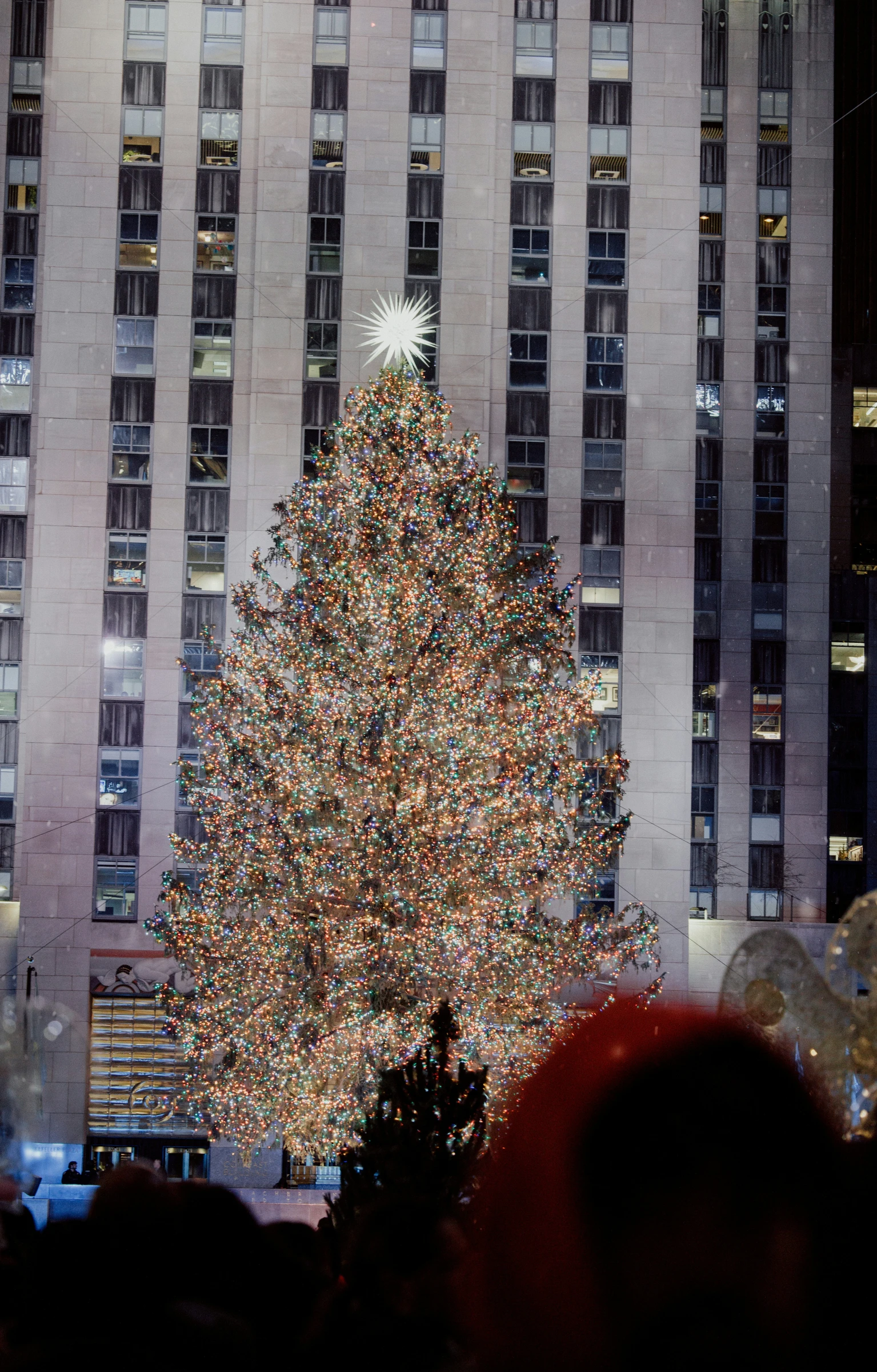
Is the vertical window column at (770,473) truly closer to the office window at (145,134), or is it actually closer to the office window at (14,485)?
the office window at (145,134)

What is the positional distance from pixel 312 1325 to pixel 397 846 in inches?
602

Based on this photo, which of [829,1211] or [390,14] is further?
[390,14]

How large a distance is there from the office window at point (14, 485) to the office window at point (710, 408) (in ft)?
52.5

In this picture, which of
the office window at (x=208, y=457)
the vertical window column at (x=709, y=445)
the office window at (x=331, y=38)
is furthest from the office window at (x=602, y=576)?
the office window at (x=331, y=38)

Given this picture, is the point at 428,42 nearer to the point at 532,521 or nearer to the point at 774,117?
the point at 774,117

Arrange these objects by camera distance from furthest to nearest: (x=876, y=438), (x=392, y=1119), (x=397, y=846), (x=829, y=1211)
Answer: (x=876, y=438)
(x=397, y=846)
(x=392, y=1119)
(x=829, y=1211)

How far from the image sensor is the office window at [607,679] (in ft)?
103

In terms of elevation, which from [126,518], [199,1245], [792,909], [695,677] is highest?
[126,518]

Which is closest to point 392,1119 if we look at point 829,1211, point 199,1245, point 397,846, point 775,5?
point 199,1245

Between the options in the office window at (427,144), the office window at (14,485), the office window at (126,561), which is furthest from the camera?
the office window at (14,485)

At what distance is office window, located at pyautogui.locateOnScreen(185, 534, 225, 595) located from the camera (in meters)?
31.1

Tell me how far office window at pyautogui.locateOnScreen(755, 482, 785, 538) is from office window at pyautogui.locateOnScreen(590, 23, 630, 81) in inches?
393

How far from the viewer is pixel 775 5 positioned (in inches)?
1379

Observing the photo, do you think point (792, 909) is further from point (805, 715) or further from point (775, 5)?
point (775, 5)
